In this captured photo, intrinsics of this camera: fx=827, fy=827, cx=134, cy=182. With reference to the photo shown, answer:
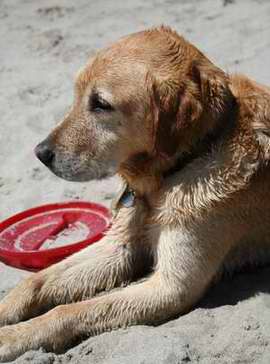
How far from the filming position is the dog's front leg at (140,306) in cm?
Answer: 376

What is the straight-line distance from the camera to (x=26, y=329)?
149 inches

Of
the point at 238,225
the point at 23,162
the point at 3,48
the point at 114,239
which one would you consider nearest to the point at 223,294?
the point at 238,225

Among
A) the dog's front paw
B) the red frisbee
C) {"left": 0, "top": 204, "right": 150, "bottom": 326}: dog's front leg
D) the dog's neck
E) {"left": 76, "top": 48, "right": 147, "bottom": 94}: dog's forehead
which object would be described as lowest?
the red frisbee

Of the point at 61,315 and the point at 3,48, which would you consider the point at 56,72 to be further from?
the point at 61,315

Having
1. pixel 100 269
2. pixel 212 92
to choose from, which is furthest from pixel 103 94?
pixel 100 269

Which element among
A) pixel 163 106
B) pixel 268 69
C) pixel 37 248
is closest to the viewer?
pixel 163 106

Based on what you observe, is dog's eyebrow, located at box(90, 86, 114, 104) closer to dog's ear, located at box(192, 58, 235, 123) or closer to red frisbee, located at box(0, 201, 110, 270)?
dog's ear, located at box(192, 58, 235, 123)

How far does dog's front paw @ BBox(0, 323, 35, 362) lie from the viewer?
12.2ft

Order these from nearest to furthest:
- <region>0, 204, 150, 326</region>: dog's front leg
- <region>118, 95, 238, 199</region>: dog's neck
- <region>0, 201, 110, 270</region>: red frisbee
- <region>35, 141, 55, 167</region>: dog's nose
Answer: <region>118, 95, 238, 199</region>: dog's neck < <region>35, 141, 55, 167</region>: dog's nose < <region>0, 204, 150, 326</region>: dog's front leg < <region>0, 201, 110, 270</region>: red frisbee

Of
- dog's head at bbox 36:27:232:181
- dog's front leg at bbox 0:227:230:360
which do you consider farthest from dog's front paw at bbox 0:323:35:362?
dog's head at bbox 36:27:232:181

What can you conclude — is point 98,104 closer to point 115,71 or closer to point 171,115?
point 115,71

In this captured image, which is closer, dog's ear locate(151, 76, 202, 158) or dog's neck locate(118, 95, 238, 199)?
dog's ear locate(151, 76, 202, 158)

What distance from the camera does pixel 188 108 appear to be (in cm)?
372

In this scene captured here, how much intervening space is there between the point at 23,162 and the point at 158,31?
2157mm
